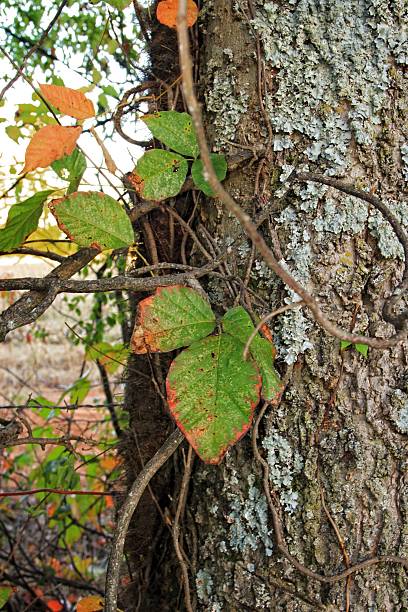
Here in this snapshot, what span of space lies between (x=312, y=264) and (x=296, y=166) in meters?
0.15

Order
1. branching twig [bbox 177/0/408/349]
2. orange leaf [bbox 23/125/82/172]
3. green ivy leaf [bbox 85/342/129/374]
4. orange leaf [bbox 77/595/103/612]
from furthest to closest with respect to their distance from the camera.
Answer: green ivy leaf [bbox 85/342/129/374] < orange leaf [bbox 77/595/103/612] < orange leaf [bbox 23/125/82/172] < branching twig [bbox 177/0/408/349]

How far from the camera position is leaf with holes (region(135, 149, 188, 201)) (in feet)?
3.00

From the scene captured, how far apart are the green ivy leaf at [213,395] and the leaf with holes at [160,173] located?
254mm

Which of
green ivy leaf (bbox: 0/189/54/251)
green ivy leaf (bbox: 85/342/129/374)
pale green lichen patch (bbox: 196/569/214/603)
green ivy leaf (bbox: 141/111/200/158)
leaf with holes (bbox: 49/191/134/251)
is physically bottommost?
pale green lichen patch (bbox: 196/569/214/603)

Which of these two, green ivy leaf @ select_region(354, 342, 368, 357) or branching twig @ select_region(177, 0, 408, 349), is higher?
green ivy leaf @ select_region(354, 342, 368, 357)

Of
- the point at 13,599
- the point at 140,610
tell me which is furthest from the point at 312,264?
the point at 13,599

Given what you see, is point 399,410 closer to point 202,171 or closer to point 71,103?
point 202,171

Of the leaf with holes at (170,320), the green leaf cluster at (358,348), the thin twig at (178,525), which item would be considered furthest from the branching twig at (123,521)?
the green leaf cluster at (358,348)

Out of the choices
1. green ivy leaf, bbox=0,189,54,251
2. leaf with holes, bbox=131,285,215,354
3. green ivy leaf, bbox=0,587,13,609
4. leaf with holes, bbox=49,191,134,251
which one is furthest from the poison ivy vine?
green ivy leaf, bbox=0,587,13,609

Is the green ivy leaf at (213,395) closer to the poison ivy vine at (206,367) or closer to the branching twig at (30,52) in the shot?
the poison ivy vine at (206,367)

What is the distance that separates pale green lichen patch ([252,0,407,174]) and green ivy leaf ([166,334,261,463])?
333mm

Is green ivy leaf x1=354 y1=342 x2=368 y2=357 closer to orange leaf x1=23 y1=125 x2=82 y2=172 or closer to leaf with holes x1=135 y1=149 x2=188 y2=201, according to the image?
leaf with holes x1=135 y1=149 x2=188 y2=201

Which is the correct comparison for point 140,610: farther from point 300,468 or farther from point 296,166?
point 296,166

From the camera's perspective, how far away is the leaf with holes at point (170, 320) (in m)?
0.82
